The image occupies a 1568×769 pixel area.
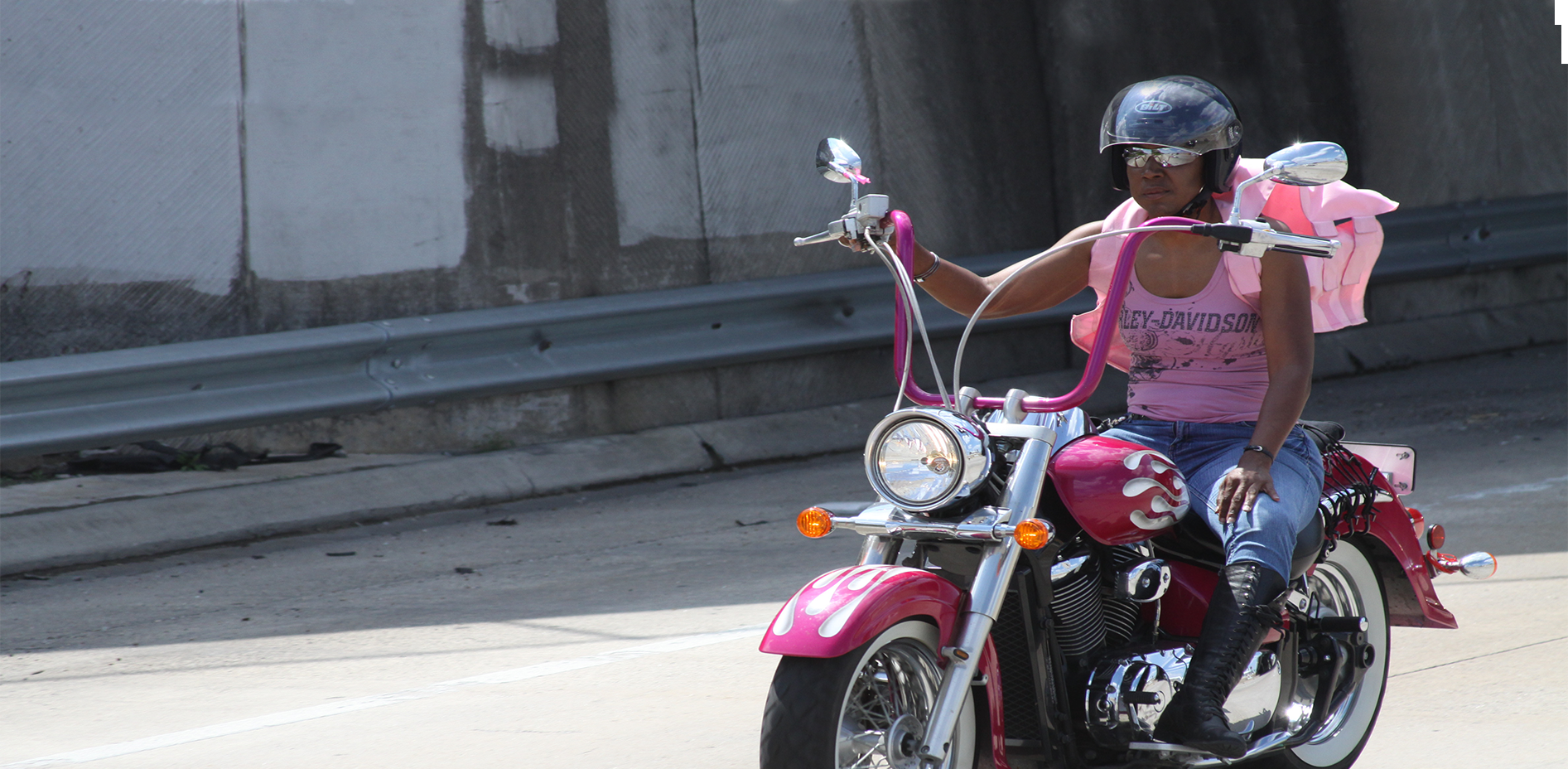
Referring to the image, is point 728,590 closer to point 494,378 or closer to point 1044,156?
point 494,378

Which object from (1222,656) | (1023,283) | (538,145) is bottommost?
(1222,656)

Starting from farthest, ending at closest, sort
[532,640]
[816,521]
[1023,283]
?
[532,640] → [1023,283] → [816,521]

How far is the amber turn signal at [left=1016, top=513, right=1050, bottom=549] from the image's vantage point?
3.28 metres

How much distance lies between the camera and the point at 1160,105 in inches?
146

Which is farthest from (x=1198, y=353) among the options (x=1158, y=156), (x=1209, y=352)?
(x=1158, y=156)

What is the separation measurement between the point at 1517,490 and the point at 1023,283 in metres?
4.83

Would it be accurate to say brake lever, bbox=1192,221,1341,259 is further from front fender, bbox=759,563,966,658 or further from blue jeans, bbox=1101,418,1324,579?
front fender, bbox=759,563,966,658

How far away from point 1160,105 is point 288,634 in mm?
3930

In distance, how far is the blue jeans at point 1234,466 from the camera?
363cm

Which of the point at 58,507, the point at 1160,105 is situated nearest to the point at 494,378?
the point at 58,507

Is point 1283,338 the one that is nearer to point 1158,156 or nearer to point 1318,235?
point 1318,235

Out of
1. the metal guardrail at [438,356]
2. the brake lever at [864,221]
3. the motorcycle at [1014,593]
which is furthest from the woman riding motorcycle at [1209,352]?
Answer: the metal guardrail at [438,356]

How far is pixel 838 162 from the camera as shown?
3883mm

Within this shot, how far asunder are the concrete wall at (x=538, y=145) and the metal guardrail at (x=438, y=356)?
0.33m
